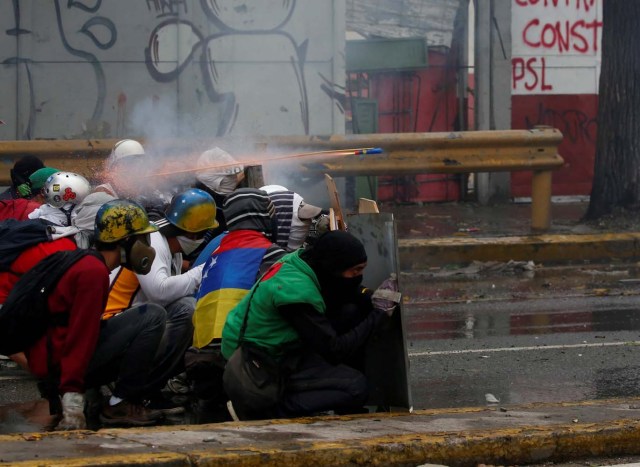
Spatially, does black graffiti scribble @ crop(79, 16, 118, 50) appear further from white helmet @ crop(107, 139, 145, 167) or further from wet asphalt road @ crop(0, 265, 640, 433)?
white helmet @ crop(107, 139, 145, 167)

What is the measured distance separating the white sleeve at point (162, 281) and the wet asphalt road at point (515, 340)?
82 centimetres

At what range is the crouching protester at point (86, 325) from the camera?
17.2 feet

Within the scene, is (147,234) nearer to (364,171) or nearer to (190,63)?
(364,171)

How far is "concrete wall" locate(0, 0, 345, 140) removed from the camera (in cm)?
1390

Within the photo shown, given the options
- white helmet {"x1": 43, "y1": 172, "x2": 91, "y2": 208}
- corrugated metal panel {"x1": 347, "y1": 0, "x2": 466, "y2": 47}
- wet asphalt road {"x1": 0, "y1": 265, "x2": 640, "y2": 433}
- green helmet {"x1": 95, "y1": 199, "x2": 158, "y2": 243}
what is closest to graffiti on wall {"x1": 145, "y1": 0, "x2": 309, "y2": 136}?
corrugated metal panel {"x1": 347, "y1": 0, "x2": 466, "y2": 47}

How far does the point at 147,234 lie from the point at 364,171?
6441mm

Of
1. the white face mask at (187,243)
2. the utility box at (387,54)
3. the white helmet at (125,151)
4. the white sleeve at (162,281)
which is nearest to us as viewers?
the white sleeve at (162,281)

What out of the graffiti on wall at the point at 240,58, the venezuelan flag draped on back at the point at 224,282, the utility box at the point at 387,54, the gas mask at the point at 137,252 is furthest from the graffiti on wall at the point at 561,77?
the gas mask at the point at 137,252

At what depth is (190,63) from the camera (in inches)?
556

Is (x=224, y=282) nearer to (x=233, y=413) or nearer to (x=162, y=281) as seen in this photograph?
(x=162, y=281)

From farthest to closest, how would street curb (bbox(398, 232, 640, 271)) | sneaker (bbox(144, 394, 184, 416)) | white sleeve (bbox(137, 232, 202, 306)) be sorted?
street curb (bbox(398, 232, 640, 271))
white sleeve (bbox(137, 232, 202, 306))
sneaker (bbox(144, 394, 184, 416))

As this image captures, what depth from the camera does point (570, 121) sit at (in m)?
16.8

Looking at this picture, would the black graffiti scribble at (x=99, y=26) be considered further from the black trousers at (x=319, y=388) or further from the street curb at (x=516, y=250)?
the black trousers at (x=319, y=388)

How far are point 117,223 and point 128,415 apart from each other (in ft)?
3.19
